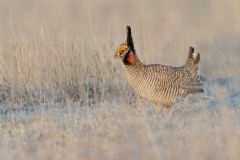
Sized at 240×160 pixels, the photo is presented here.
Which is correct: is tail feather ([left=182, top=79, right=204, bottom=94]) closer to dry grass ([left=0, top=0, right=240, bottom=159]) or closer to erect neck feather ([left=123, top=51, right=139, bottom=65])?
dry grass ([left=0, top=0, right=240, bottom=159])

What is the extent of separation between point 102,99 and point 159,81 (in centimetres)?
138

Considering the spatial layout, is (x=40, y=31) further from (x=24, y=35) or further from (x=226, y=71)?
(x=226, y=71)

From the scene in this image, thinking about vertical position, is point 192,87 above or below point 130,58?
below

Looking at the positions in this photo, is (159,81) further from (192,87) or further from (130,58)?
(130,58)

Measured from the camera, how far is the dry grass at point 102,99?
628 centimetres

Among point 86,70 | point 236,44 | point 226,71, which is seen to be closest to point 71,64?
point 86,70

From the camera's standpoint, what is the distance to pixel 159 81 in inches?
324

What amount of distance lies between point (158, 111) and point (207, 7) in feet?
31.6

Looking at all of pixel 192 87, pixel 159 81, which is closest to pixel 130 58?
pixel 159 81

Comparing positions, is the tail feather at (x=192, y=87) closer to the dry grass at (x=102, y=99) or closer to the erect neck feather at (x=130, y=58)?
the dry grass at (x=102, y=99)

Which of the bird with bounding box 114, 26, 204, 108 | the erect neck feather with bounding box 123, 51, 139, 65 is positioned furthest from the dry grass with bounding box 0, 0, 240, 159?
the erect neck feather with bounding box 123, 51, 139, 65

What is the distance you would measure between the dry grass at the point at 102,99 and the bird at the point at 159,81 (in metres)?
0.20

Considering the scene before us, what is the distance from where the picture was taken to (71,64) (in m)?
9.98

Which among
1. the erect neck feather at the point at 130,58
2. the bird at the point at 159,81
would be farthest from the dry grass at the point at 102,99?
the erect neck feather at the point at 130,58
